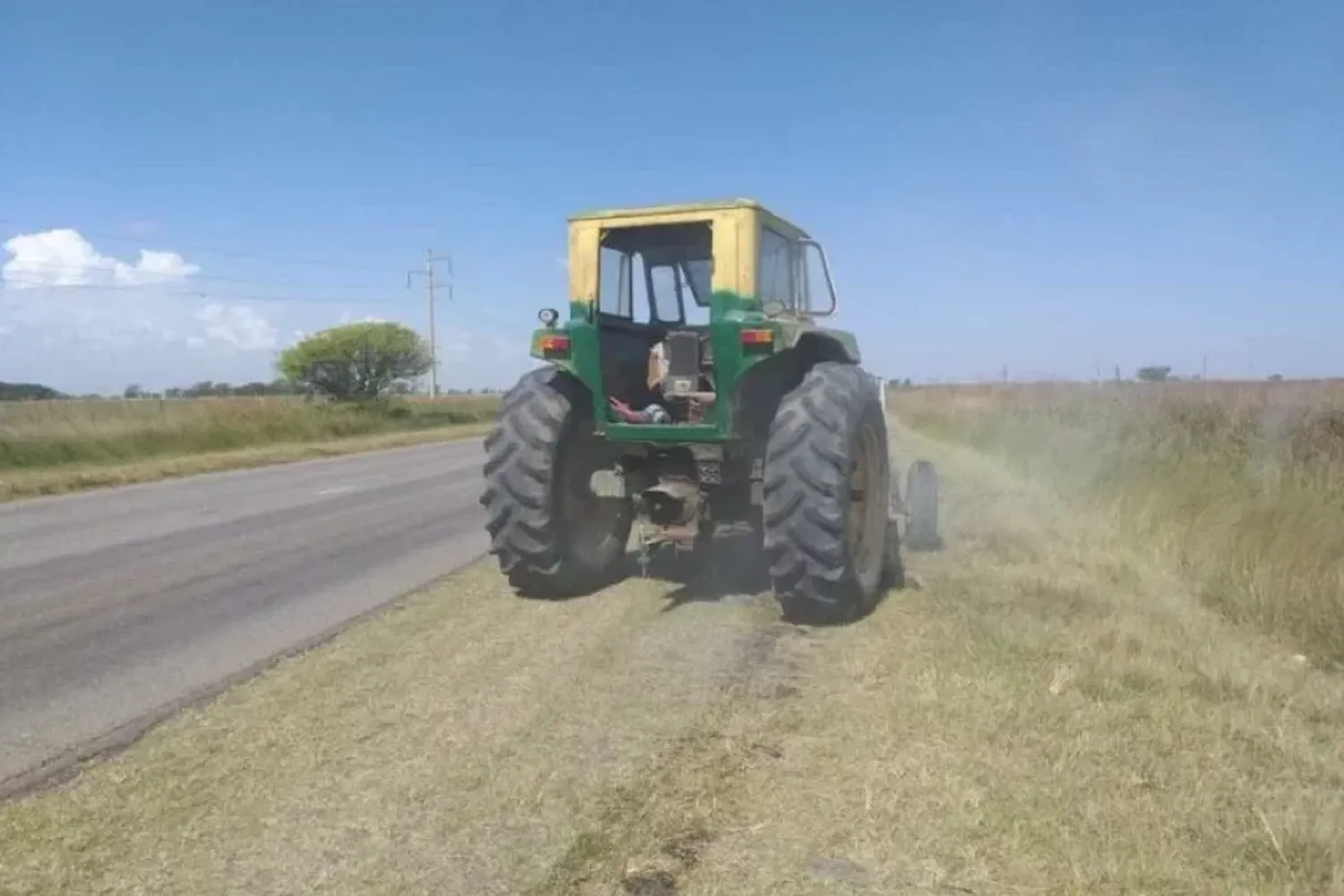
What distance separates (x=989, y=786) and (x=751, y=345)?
9.98 ft

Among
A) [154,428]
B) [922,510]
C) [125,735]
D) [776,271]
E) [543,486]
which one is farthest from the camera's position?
[154,428]

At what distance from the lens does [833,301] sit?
8.02 m

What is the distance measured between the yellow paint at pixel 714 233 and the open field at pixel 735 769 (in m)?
1.96

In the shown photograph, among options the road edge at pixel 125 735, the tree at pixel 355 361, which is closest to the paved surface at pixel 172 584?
the road edge at pixel 125 735

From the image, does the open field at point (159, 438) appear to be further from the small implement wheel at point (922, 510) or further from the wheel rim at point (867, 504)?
the wheel rim at point (867, 504)

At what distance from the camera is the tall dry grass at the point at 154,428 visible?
2189cm

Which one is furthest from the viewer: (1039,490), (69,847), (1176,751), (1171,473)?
(1039,490)

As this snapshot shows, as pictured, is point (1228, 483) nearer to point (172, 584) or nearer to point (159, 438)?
point (172, 584)

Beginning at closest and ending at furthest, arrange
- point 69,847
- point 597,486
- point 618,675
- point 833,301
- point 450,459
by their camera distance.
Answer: point 69,847, point 618,675, point 597,486, point 833,301, point 450,459

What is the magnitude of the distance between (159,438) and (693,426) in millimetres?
21291

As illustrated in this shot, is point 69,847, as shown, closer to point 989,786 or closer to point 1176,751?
point 989,786

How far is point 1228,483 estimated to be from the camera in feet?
30.9

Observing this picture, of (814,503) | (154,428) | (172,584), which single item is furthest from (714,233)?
(154,428)

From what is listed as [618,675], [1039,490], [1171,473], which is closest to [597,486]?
[618,675]
